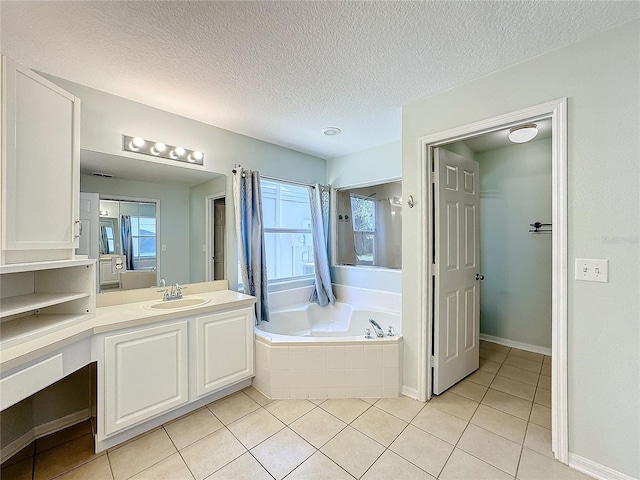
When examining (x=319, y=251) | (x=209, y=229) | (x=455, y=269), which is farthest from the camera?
(x=319, y=251)

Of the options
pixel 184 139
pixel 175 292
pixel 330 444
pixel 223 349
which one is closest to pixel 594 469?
pixel 330 444

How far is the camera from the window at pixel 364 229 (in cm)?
355

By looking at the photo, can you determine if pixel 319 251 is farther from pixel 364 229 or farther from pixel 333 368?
pixel 333 368

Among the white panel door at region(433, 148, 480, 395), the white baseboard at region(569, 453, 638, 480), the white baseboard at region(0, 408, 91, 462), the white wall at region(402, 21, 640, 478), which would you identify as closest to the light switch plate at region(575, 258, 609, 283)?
the white wall at region(402, 21, 640, 478)

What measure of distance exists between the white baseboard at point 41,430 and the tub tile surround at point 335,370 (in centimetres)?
132

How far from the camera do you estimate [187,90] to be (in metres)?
1.98

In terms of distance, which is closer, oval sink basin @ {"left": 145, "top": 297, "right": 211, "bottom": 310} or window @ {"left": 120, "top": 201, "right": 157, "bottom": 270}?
oval sink basin @ {"left": 145, "top": 297, "right": 211, "bottom": 310}

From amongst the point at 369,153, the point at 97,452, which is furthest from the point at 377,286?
the point at 97,452

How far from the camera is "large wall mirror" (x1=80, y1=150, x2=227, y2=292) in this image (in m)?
2.08

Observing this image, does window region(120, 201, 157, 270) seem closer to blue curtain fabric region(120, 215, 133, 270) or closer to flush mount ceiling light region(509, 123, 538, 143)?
blue curtain fabric region(120, 215, 133, 270)

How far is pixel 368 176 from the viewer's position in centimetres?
337

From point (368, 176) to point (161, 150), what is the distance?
2.19 metres

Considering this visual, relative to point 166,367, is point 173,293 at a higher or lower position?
higher

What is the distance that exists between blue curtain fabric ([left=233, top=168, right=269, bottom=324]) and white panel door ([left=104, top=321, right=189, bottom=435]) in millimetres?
885
